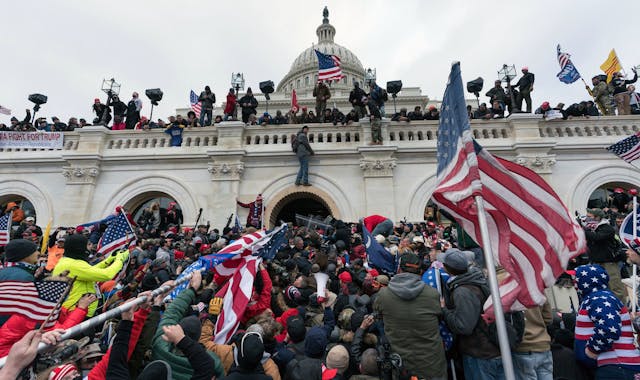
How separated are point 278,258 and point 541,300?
253 inches

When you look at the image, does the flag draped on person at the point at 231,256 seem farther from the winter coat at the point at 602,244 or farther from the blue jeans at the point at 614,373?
the winter coat at the point at 602,244

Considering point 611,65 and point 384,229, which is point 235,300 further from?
point 611,65

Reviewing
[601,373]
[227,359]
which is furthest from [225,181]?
[601,373]

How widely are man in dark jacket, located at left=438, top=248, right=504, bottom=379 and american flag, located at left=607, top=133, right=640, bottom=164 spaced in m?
6.84

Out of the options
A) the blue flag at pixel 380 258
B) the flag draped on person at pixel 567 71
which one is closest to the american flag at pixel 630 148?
the blue flag at pixel 380 258

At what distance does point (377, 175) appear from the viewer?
46.8ft

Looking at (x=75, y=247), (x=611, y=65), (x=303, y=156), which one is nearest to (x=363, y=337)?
(x=75, y=247)

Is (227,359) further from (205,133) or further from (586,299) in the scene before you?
(205,133)

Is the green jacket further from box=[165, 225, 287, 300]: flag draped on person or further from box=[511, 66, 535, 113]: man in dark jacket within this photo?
box=[511, 66, 535, 113]: man in dark jacket

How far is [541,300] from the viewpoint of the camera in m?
3.16

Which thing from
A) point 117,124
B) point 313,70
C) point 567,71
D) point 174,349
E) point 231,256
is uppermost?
point 313,70

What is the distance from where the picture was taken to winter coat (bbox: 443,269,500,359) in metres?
3.46

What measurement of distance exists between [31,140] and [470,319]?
767 inches

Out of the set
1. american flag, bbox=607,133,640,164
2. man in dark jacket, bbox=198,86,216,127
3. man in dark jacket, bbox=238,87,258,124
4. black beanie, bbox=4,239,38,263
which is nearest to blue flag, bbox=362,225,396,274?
black beanie, bbox=4,239,38,263
